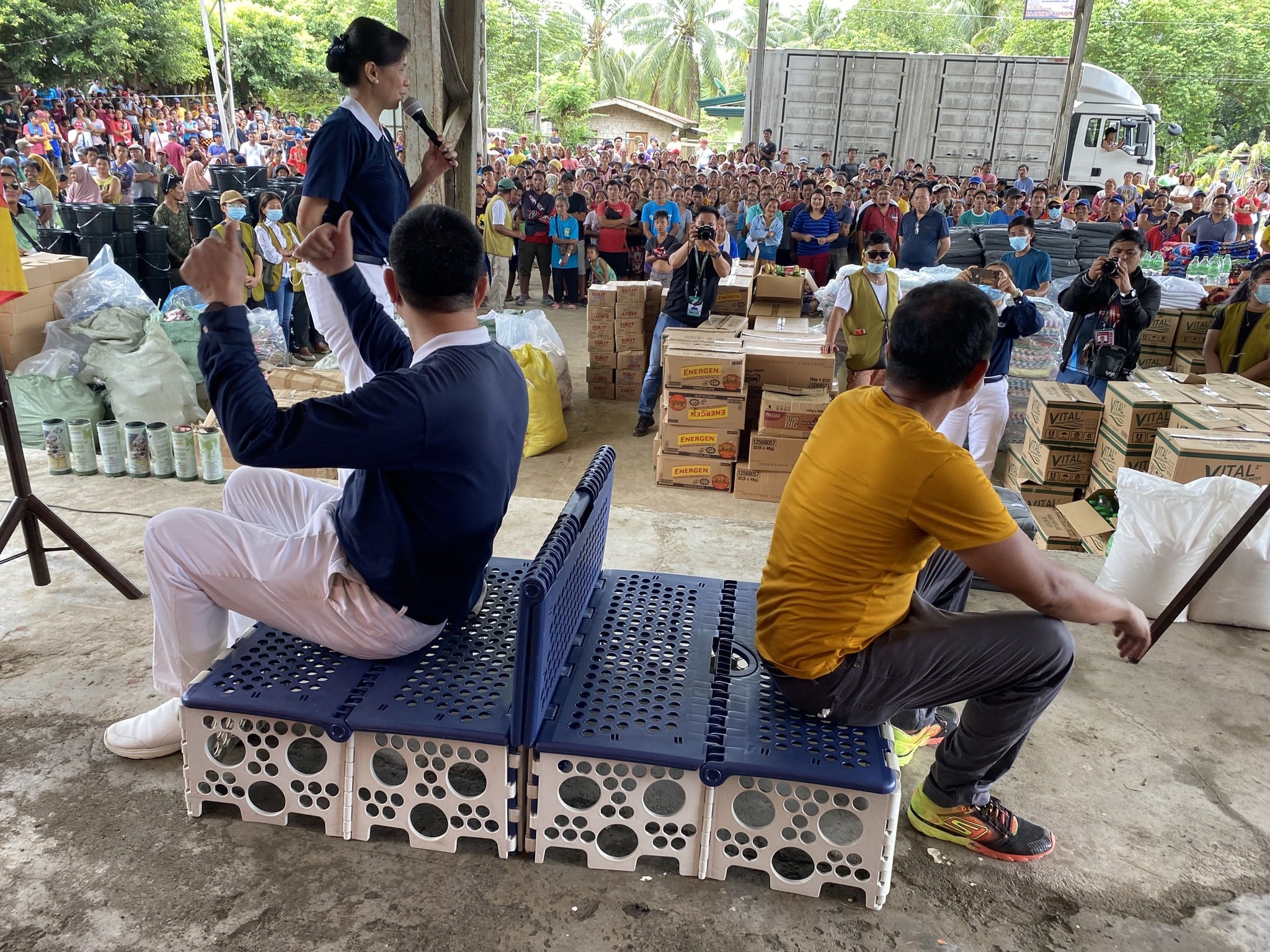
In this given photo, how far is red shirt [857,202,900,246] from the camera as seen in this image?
35.7ft

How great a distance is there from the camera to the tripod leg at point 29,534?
289 centimetres

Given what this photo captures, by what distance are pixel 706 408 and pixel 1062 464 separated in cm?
213

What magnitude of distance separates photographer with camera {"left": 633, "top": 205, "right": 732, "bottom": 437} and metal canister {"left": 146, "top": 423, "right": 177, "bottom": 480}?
340 centimetres

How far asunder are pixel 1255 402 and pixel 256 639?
472 centimetres

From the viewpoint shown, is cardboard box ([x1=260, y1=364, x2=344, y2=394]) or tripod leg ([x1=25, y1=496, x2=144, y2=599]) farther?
cardboard box ([x1=260, y1=364, x2=344, y2=394])

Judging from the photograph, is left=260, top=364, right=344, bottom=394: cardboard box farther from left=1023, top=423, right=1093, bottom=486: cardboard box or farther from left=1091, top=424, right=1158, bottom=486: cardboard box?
left=1091, top=424, right=1158, bottom=486: cardboard box

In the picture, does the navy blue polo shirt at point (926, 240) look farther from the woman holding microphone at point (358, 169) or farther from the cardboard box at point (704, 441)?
the woman holding microphone at point (358, 169)

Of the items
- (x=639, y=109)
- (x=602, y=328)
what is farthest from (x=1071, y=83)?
(x=639, y=109)

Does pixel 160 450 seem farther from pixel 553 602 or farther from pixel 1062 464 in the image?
pixel 1062 464

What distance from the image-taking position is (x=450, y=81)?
6.77 m

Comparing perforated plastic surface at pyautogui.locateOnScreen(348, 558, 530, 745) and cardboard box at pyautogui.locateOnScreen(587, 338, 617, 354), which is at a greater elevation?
perforated plastic surface at pyautogui.locateOnScreen(348, 558, 530, 745)

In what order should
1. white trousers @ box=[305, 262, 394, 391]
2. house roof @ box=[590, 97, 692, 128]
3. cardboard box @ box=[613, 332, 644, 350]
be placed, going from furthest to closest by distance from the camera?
house roof @ box=[590, 97, 692, 128]
cardboard box @ box=[613, 332, 644, 350]
white trousers @ box=[305, 262, 394, 391]

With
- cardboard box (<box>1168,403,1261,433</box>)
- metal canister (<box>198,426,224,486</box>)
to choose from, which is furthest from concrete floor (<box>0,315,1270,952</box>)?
cardboard box (<box>1168,403,1261,433</box>)

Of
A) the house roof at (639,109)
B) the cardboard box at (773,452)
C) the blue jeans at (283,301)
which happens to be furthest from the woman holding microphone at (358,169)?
the house roof at (639,109)
